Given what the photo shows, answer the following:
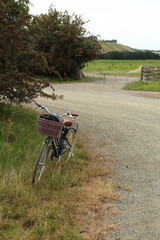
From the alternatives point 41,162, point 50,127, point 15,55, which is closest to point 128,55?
point 15,55

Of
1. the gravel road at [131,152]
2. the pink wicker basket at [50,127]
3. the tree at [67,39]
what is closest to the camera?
the gravel road at [131,152]

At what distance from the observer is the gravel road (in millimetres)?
3976

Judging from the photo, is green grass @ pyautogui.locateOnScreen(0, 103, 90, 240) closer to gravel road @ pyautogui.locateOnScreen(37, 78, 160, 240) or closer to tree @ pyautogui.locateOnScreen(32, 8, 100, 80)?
gravel road @ pyautogui.locateOnScreen(37, 78, 160, 240)

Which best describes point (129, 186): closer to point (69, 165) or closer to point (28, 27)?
point (69, 165)

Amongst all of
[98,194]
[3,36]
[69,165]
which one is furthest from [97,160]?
[3,36]

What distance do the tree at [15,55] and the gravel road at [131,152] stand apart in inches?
83.5

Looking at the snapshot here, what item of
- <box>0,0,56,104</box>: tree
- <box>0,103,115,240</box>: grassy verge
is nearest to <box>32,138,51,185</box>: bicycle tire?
<box>0,103,115,240</box>: grassy verge

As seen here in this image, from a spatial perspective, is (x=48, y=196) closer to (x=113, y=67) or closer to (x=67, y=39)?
(x=67, y=39)

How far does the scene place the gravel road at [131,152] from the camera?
398 centimetres

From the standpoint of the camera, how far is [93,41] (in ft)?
86.1

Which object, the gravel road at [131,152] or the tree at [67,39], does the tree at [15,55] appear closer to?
the gravel road at [131,152]

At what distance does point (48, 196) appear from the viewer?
14.8 feet

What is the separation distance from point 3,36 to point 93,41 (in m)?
20.4

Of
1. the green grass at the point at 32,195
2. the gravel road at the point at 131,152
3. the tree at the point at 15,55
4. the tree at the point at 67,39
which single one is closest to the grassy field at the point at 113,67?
the tree at the point at 67,39
